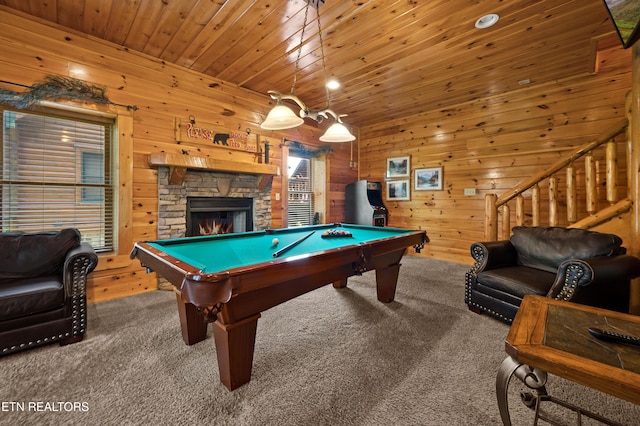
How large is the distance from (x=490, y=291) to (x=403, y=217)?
3.13 m

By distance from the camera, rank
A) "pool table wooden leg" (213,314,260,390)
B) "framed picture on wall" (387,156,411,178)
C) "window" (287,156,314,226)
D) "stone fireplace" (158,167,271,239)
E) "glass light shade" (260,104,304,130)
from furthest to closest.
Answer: "framed picture on wall" (387,156,411,178) < "window" (287,156,314,226) < "stone fireplace" (158,167,271,239) < "glass light shade" (260,104,304,130) < "pool table wooden leg" (213,314,260,390)

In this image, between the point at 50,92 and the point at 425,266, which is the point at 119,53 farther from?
the point at 425,266

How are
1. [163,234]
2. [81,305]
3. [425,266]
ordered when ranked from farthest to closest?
[425,266], [163,234], [81,305]

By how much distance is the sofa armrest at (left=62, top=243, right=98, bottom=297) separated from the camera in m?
1.94

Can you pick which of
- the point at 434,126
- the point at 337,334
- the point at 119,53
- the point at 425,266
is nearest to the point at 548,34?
the point at 434,126

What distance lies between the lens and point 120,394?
144 cm

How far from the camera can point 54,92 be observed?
8.23 ft

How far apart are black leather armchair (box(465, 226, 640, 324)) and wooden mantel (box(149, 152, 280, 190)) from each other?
284 centimetres

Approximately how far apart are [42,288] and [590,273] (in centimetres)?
379

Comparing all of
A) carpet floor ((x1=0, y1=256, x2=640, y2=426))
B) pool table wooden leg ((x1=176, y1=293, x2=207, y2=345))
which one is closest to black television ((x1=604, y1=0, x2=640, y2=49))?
carpet floor ((x1=0, y1=256, x2=640, y2=426))

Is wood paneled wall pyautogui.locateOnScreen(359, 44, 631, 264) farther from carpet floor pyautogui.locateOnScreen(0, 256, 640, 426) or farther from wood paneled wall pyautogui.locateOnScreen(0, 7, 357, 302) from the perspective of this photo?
wood paneled wall pyautogui.locateOnScreen(0, 7, 357, 302)

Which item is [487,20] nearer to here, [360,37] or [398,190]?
[360,37]

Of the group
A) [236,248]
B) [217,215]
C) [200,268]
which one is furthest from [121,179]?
[200,268]

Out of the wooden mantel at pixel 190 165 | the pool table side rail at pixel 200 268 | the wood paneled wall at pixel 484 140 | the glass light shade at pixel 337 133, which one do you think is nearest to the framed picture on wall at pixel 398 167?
the wood paneled wall at pixel 484 140
